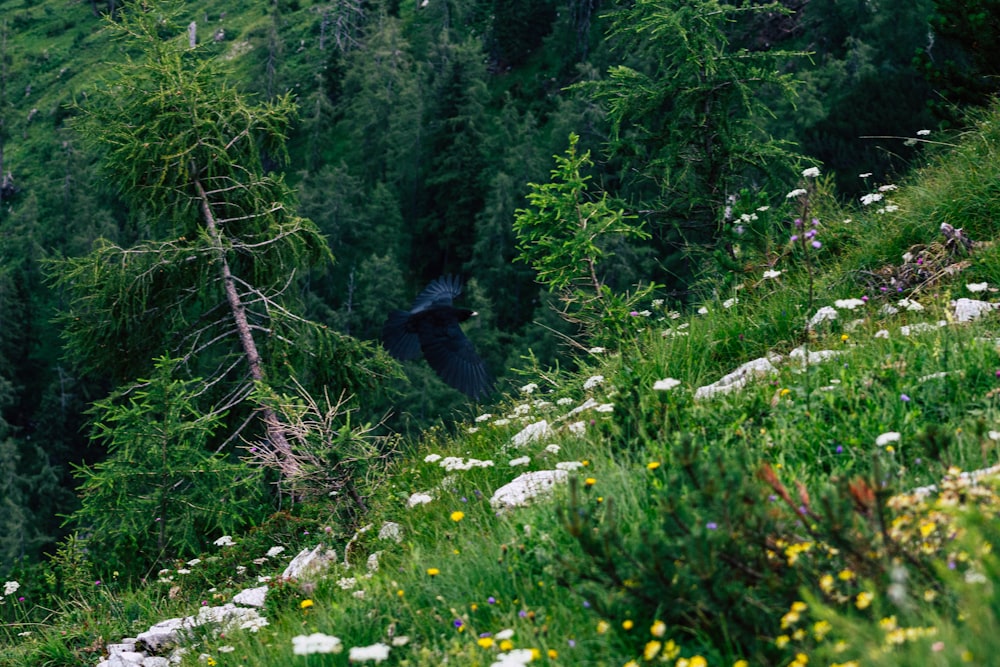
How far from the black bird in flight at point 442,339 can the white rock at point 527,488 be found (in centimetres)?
611

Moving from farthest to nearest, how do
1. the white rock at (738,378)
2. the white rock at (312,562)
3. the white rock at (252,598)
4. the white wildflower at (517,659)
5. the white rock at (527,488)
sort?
the white rock at (312,562)
the white rock at (252,598)
the white rock at (738,378)
the white rock at (527,488)
the white wildflower at (517,659)

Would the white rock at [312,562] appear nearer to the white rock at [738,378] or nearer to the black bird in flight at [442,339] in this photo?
the white rock at [738,378]

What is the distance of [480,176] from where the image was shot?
6397 cm

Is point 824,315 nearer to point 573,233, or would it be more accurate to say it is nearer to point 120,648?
point 573,233

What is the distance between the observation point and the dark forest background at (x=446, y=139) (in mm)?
10031

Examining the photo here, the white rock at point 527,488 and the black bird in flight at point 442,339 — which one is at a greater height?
the white rock at point 527,488

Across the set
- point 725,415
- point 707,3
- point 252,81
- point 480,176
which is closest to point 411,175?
point 480,176

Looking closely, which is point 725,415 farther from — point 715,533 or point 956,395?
point 715,533

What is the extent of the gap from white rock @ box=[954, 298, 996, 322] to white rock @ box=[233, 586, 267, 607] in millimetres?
4406

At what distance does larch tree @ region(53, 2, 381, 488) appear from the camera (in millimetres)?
11289

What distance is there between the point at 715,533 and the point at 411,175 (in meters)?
67.8

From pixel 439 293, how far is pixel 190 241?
11.8 feet

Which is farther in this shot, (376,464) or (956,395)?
(376,464)

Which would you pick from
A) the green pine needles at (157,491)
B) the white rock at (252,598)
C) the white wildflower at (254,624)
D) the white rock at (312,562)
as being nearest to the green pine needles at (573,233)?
the white rock at (312,562)
